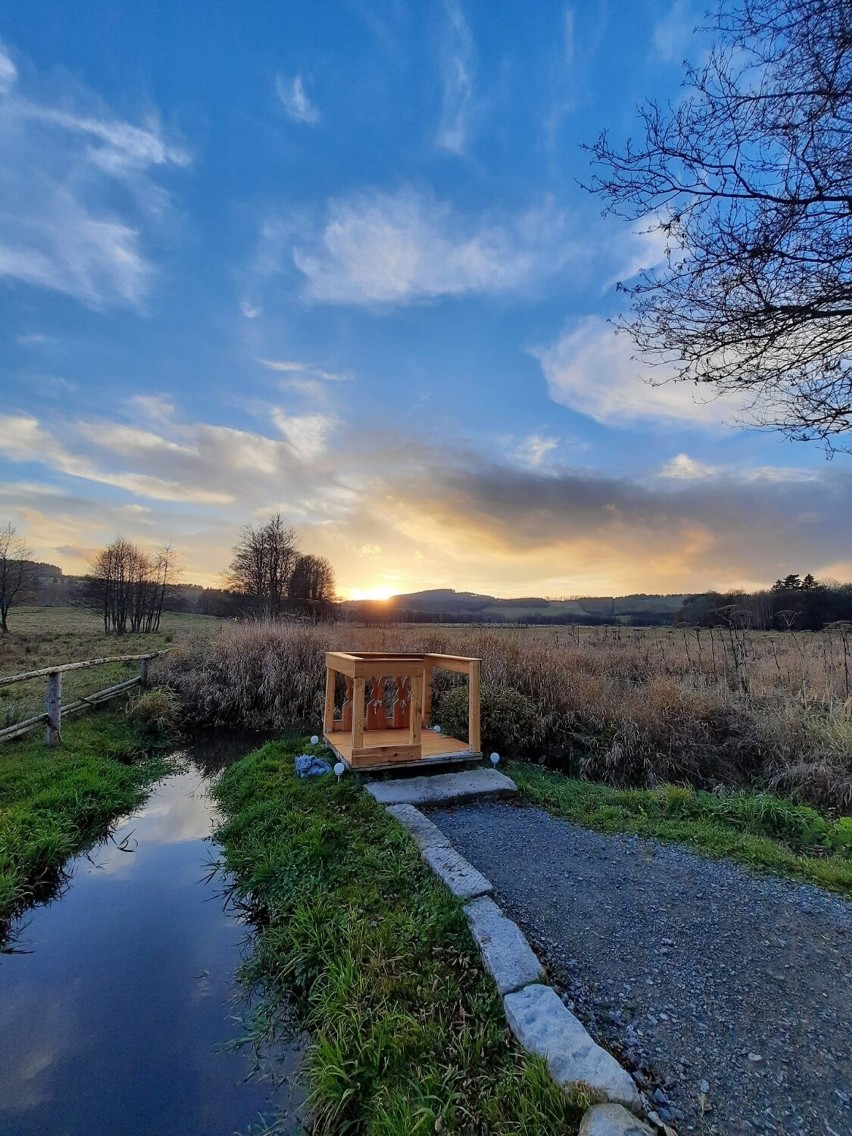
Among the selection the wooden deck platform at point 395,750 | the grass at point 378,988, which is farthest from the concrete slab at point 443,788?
the grass at point 378,988

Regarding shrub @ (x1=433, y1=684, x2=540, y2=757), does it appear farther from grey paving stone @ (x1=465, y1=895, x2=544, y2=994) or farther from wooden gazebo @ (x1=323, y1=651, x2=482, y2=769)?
grey paving stone @ (x1=465, y1=895, x2=544, y2=994)

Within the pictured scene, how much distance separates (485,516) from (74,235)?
8325 millimetres

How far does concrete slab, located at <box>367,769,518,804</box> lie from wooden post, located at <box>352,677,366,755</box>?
394mm

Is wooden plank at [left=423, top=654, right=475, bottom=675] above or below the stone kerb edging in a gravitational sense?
above

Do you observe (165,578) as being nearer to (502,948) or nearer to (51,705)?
(51,705)

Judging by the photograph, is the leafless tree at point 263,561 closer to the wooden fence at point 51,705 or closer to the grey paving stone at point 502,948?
the wooden fence at point 51,705

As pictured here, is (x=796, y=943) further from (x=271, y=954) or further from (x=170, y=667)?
(x=170, y=667)

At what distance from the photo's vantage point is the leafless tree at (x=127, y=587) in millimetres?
23031

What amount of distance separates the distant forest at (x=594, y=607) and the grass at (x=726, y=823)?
4.77m

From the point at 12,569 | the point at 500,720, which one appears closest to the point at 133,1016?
the point at 500,720

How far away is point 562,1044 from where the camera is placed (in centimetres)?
166

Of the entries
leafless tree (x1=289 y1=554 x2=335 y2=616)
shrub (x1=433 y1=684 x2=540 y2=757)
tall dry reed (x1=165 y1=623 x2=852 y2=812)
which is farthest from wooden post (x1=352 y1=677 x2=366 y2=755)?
leafless tree (x1=289 y1=554 x2=335 y2=616)

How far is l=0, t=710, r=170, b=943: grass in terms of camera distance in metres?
3.51

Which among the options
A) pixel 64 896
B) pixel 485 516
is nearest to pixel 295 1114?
pixel 64 896
